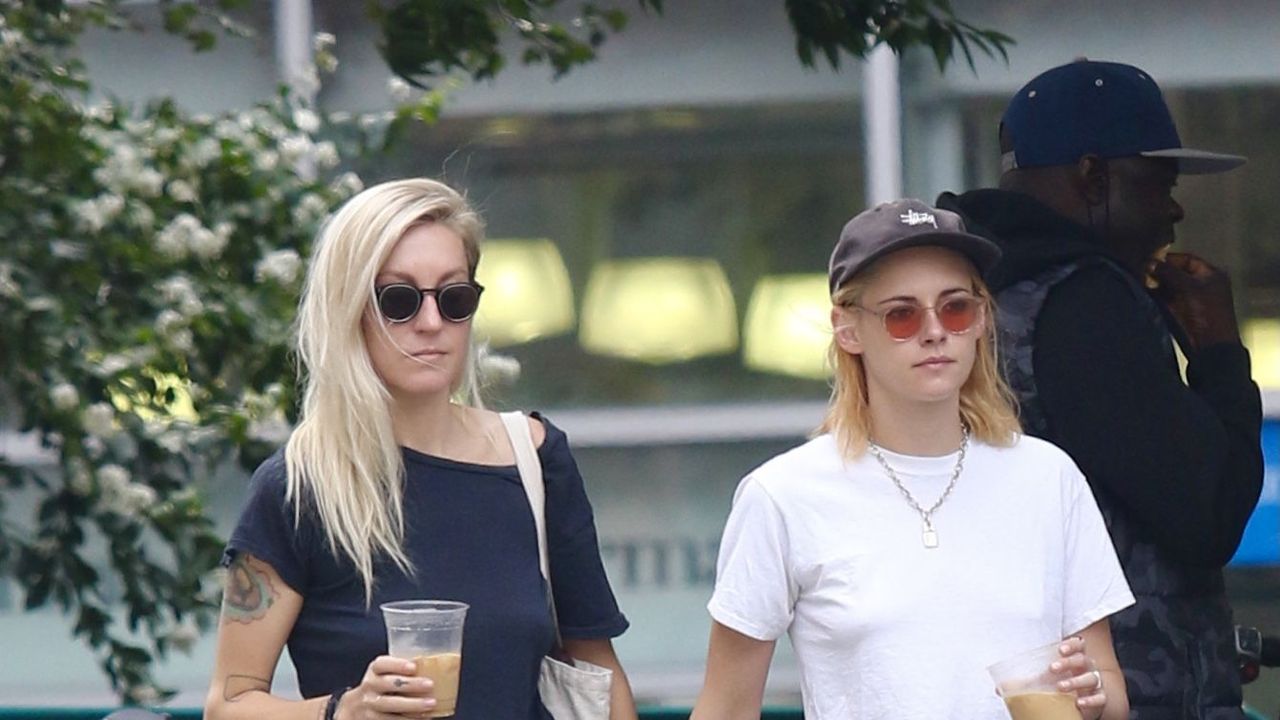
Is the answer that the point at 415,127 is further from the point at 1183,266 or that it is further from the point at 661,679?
the point at 1183,266

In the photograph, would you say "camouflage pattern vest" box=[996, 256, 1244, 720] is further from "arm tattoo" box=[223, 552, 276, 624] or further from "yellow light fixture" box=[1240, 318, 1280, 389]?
"yellow light fixture" box=[1240, 318, 1280, 389]

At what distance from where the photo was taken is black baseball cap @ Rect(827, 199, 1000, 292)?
117 inches

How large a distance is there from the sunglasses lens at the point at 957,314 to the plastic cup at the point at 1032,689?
465 millimetres

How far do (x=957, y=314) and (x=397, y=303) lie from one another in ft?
2.50

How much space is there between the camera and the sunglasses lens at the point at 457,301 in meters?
3.03

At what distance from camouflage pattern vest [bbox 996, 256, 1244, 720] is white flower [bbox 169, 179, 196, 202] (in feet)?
8.59

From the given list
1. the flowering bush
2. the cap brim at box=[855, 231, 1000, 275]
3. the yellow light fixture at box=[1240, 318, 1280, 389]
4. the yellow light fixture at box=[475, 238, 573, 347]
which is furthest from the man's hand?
the yellow light fixture at box=[475, 238, 573, 347]

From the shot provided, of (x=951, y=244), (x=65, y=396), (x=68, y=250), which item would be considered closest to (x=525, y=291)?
(x=68, y=250)

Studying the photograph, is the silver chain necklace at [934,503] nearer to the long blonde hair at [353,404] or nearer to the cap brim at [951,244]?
the cap brim at [951,244]

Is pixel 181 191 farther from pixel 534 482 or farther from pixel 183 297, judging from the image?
pixel 534 482

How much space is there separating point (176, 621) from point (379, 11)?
183cm

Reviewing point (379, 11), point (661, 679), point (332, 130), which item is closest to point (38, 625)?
point (661, 679)

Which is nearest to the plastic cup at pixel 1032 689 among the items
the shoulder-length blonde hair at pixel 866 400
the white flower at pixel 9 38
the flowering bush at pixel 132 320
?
the shoulder-length blonde hair at pixel 866 400

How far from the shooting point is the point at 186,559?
5.26m
